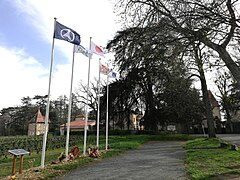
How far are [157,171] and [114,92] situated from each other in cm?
2862

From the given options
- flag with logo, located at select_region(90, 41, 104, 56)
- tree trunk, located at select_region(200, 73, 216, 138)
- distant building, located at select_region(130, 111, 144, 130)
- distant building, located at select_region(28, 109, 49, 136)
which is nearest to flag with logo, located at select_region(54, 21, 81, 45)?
flag with logo, located at select_region(90, 41, 104, 56)

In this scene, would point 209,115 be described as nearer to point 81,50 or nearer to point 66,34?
point 81,50

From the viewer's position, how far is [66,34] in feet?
33.6

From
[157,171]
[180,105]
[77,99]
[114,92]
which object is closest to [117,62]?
[114,92]

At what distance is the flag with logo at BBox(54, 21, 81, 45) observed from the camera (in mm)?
9794

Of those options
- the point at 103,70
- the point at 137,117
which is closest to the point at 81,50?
the point at 103,70

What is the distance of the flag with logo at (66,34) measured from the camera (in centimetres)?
979

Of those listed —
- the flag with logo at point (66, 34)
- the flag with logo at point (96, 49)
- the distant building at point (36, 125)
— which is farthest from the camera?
the distant building at point (36, 125)

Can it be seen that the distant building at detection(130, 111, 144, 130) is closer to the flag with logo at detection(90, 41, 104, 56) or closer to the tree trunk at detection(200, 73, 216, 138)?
the tree trunk at detection(200, 73, 216, 138)

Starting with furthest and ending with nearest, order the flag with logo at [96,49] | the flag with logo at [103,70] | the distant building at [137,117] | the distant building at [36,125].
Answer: the distant building at [36,125] < the distant building at [137,117] < the flag with logo at [103,70] < the flag with logo at [96,49]

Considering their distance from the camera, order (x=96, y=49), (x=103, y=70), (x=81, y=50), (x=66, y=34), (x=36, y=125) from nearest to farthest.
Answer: (x=66, y=34)
(x=81, y=50)
(x=96, y=49)
(x=103, y=70)
(x=36, y=125)

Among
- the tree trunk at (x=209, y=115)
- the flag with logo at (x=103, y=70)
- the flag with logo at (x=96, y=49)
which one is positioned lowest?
the tree trunk at (x=209, y=115)

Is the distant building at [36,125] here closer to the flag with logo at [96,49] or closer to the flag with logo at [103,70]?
the flag with logo at [103,70]

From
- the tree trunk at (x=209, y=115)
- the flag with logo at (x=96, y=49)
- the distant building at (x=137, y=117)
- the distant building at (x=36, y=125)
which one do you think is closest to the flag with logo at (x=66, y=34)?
the flag with logo at (x=96, y=49)
